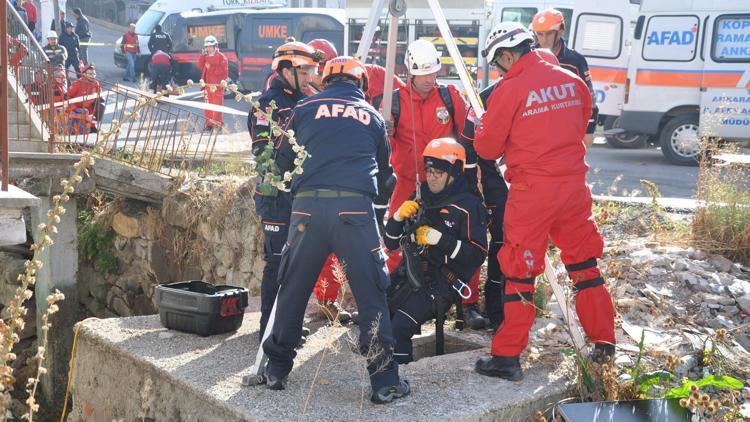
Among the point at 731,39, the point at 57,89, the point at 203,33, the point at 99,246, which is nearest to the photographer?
the point at 99,246

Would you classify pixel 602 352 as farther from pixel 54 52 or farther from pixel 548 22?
pixel 54 52

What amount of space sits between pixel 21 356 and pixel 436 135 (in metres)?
6.63

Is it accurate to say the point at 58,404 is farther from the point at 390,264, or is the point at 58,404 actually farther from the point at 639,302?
the point at 639,302

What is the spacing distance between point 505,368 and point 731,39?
10.5 metres

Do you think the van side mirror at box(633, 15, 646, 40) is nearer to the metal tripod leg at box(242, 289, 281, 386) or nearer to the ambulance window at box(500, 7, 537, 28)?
the ambulance window at box(500, 7, 537, 28)

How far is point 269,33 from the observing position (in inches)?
917

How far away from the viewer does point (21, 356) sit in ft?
34.3

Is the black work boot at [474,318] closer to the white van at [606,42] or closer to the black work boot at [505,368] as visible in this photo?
the black work boot at [505,368]

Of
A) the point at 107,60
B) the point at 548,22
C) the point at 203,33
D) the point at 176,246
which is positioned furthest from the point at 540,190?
the point at 107,60

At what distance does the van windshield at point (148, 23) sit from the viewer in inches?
1042

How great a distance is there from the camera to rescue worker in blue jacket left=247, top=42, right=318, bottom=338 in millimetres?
5629

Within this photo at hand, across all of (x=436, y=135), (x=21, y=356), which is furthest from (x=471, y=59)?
(x=436, y=135)

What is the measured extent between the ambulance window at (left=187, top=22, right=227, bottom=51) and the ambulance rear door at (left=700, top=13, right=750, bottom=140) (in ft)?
47.2

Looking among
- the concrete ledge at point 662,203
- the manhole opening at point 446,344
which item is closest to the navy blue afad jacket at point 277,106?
the manhole opening at point 446,344
